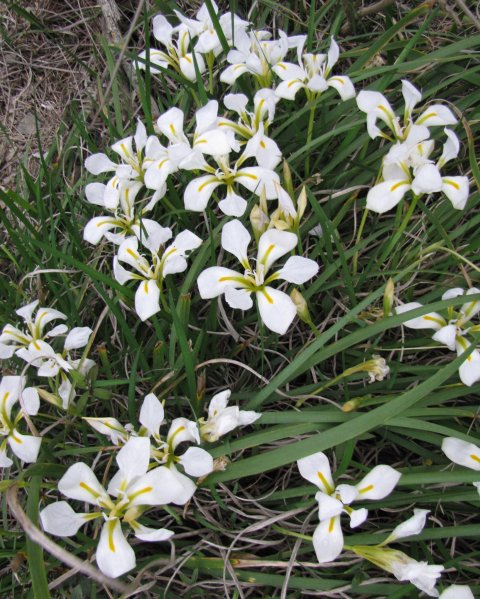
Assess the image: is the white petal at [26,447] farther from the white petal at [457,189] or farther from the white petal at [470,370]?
the white petal at [457,189]

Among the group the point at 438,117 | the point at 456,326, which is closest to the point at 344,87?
the point at 438,117

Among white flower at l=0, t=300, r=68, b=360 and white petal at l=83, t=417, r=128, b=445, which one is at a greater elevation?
white flower at l=0, t=300, r=68, b=360

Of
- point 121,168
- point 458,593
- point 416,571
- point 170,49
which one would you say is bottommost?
point 458,593

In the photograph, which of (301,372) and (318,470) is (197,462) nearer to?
(318,470)

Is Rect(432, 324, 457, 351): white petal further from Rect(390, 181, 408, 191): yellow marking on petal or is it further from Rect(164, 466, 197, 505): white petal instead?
Rect(164, 466, 197, 505): white petal

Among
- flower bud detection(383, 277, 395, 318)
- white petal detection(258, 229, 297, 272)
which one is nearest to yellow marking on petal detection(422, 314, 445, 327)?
flower bud detection(383, 277, 395, 318)

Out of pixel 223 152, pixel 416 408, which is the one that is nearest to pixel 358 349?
pixel 416 408

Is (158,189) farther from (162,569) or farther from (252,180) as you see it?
(162,569)
